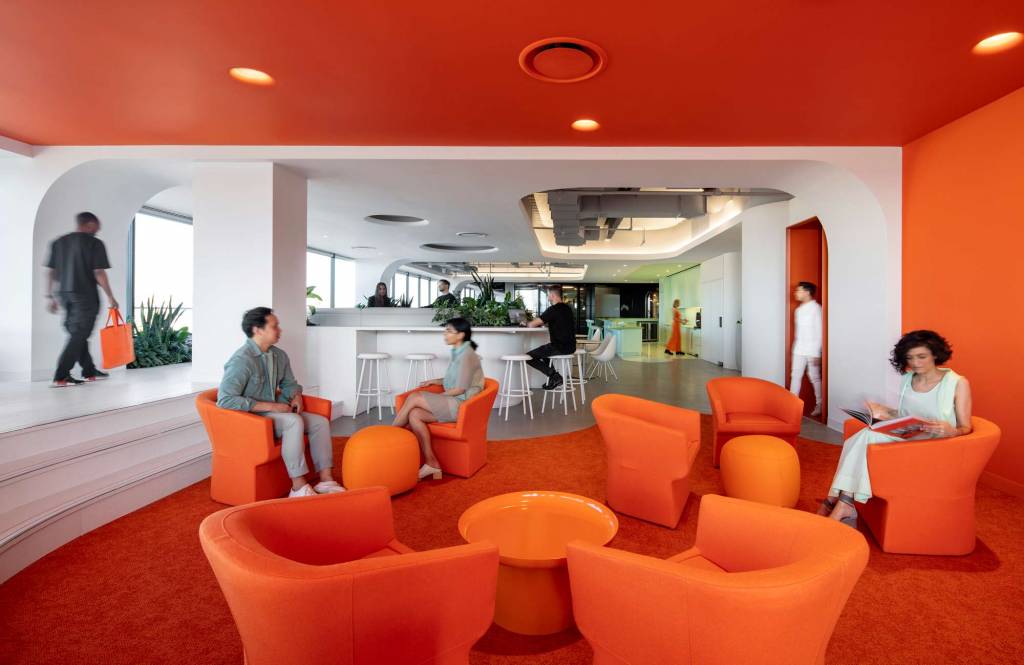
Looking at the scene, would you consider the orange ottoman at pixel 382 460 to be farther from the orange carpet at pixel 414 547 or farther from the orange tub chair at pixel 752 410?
the orange tub chair at pixel 752 410

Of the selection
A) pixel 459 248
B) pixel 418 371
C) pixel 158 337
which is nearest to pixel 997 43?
pixel 418 371

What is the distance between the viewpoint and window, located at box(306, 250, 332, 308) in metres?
12.6

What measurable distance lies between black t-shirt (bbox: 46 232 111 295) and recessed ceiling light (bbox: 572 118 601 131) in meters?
5.00

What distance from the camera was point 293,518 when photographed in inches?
63.2

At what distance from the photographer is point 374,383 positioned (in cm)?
618

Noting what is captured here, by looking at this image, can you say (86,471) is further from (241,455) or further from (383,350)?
(383,350)

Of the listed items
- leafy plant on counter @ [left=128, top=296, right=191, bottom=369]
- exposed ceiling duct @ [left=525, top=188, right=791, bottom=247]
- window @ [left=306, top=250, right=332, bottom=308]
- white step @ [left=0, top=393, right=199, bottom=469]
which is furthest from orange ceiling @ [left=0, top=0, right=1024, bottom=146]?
window @ [left=306, top=250, right=332, bottom=308]

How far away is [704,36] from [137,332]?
843 centimetres

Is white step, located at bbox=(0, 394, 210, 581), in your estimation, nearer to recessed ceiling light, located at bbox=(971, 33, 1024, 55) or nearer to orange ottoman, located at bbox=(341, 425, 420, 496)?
orange ottoman, located at bbox=(341, 425, 420, 496)

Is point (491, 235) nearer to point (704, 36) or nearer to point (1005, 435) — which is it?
point (704, 36)

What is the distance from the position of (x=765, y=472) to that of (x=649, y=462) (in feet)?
2.52

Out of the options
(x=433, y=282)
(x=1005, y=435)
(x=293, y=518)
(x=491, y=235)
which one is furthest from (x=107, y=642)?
(x=433, y=282)

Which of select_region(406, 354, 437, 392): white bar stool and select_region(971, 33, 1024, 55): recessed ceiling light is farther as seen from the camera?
select_region(406, 354, 437, 392): white bar stool

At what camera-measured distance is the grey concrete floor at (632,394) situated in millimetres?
5137
